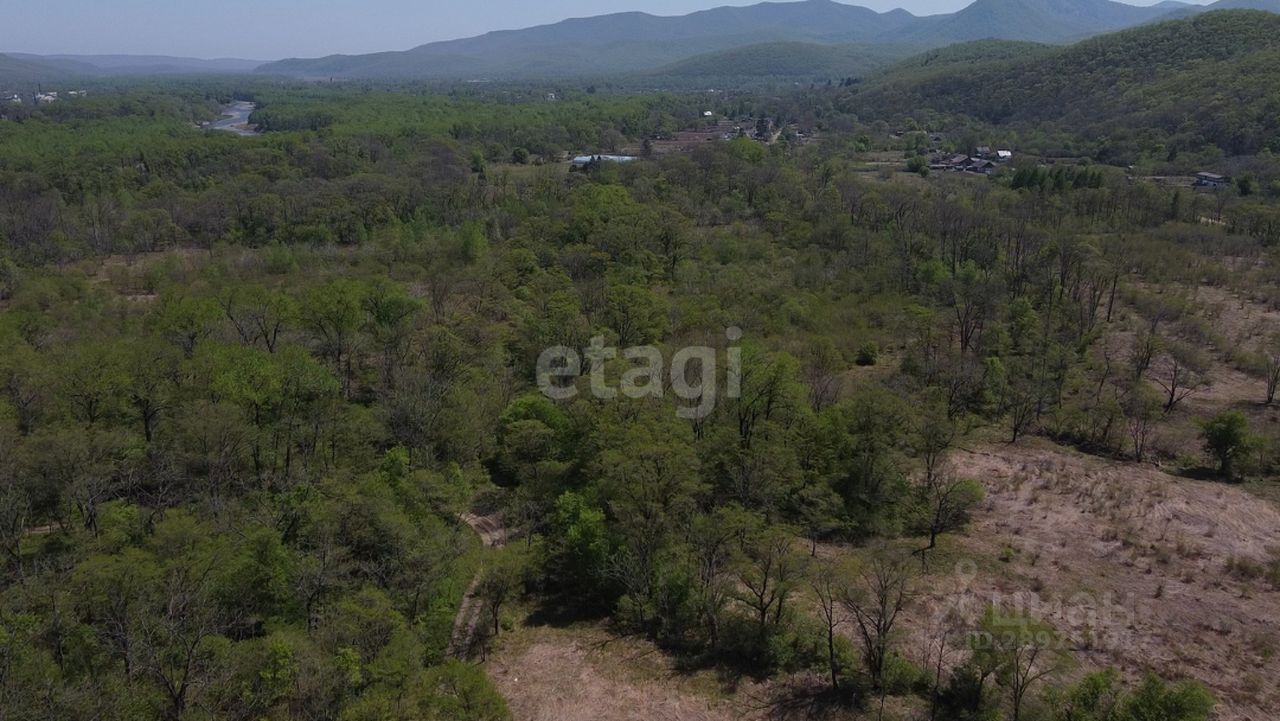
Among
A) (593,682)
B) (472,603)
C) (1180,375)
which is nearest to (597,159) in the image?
(1180,375)

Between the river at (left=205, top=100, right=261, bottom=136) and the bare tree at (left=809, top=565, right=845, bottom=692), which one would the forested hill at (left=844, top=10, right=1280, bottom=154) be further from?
the river at (left=205, top=100, right=261, bottom=136)

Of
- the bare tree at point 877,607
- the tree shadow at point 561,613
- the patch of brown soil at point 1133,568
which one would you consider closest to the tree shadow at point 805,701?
the bare tree at point 877,607

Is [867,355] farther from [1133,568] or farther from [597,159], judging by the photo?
[597,159]

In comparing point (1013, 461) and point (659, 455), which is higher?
point (659, 455)

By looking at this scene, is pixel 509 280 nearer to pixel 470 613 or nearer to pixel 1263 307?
pixel 470 613

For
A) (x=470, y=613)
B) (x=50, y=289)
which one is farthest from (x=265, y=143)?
(x=470, y=613)

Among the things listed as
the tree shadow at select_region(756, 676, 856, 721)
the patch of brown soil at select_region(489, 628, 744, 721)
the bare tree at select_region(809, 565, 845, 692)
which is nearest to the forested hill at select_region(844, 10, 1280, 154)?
the bare tree at select_region(809, 565, 845, 692)
